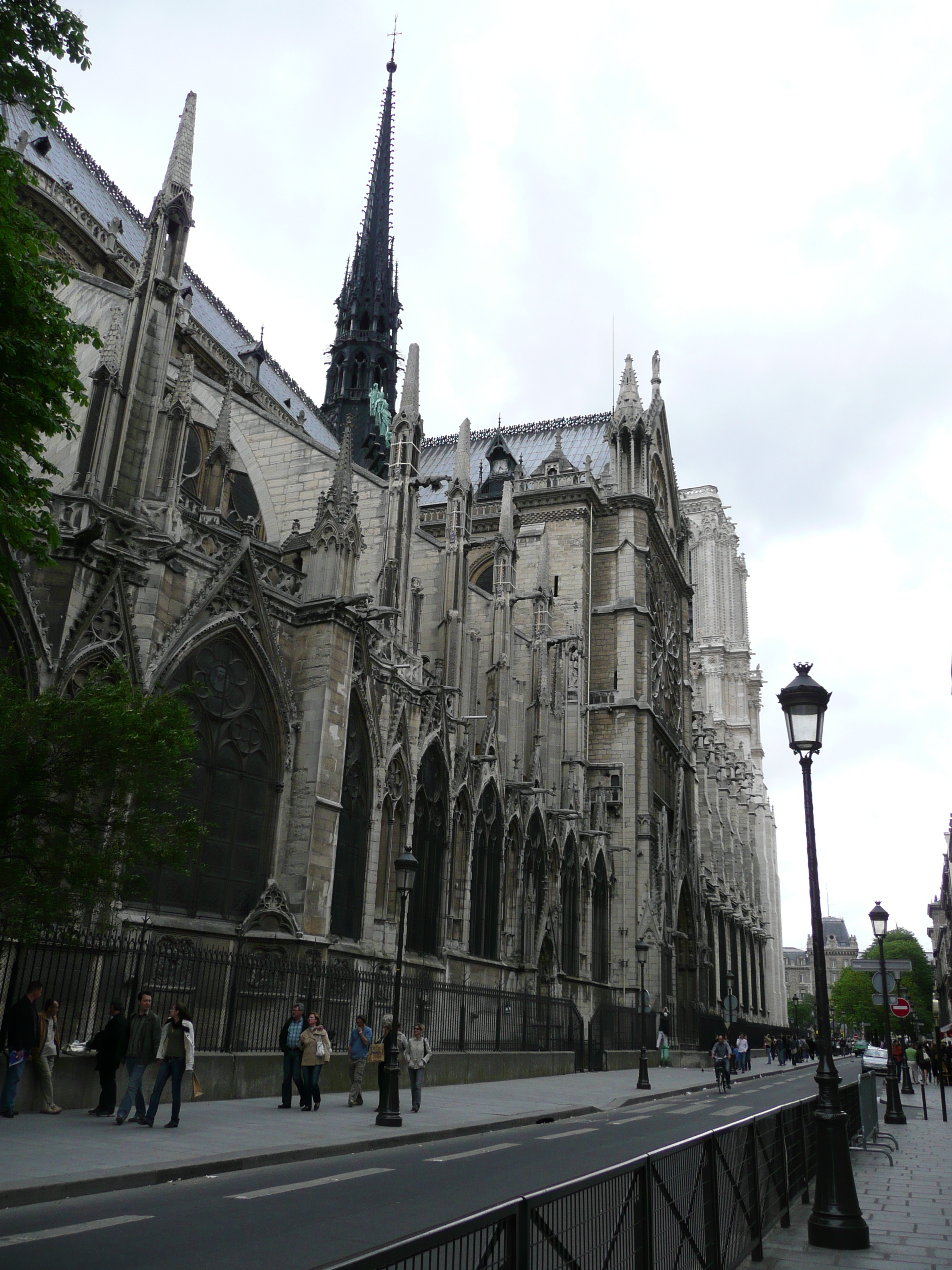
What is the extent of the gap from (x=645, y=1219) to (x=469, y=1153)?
7631 mm

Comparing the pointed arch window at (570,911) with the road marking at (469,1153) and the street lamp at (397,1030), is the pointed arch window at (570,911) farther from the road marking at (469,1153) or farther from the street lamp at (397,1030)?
the road marking at (469,1153)

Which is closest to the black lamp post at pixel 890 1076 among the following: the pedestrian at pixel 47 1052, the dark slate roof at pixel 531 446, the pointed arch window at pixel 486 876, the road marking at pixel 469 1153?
the road marking at pixel 469 1153

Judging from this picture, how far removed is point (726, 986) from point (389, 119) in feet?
191

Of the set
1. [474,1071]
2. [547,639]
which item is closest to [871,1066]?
→ [547,639]

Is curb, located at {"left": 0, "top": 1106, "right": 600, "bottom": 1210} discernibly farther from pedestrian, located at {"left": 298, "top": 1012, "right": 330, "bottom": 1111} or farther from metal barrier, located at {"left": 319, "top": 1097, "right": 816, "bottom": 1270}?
metal barrier, located at {"left": 319, "top": 1097, "right": 816, "bottom": 1270}

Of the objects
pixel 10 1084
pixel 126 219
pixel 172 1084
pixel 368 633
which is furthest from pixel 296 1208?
pixel 126 219

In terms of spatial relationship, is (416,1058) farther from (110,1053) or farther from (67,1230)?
(67,1230)

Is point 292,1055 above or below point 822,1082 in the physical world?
below

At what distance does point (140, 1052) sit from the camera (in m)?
12.6

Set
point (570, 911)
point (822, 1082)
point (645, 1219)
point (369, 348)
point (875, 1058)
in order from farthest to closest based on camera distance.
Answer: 1. point (369, 348)
2. point (875, 1058)
3. point (570, 911)
4. point (822, 1082)
5. point (645, 1219)

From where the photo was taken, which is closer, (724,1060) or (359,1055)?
(359,1055)

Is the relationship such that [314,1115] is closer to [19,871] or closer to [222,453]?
[19,871]

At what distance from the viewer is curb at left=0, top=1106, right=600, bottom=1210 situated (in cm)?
838

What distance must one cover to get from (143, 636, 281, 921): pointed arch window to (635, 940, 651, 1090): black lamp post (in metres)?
10.9
